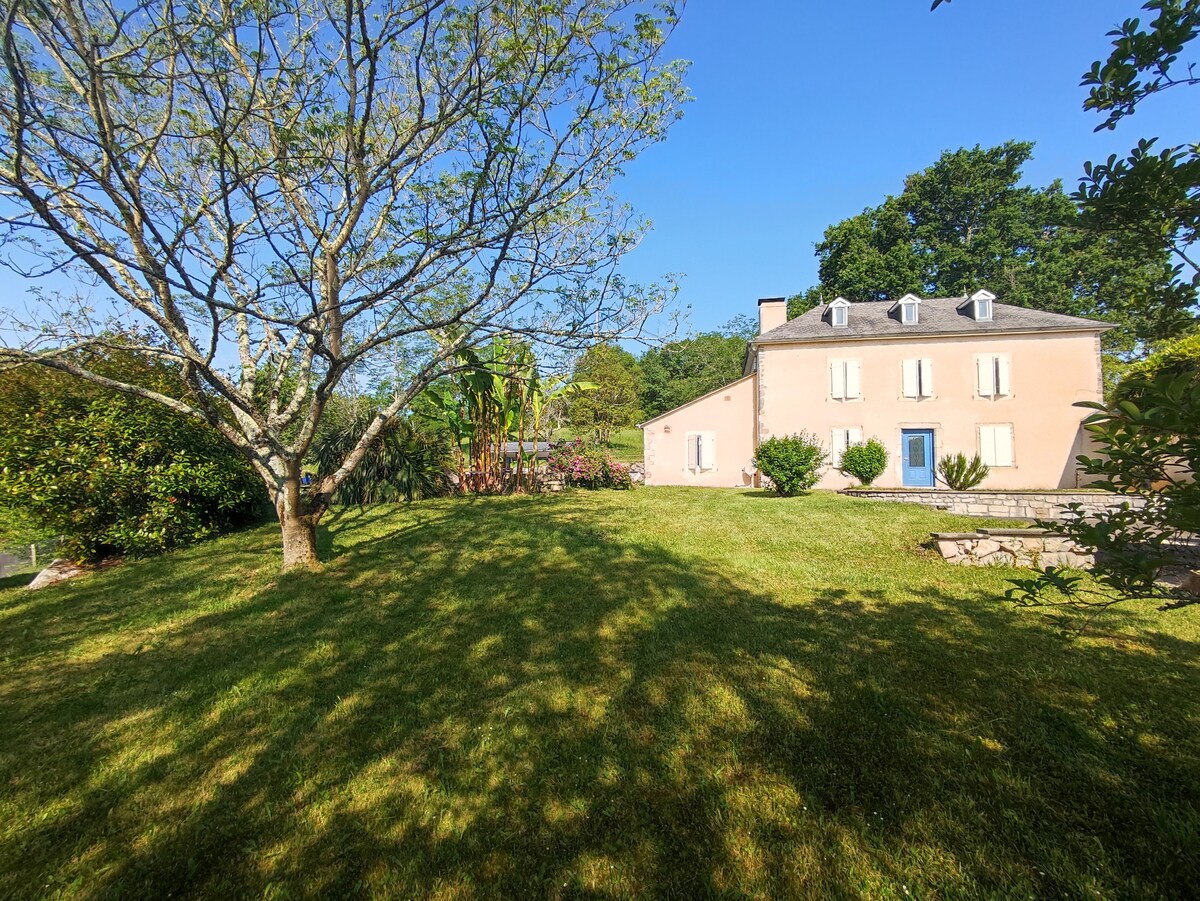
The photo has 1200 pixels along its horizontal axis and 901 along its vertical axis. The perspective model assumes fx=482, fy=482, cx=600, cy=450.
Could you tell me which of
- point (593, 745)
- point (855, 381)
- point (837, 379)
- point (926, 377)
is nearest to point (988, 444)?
point (926, 377)

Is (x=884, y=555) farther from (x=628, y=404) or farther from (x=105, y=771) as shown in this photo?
(x=628, y=404)

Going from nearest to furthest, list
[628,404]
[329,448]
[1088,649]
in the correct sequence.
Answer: [1088,649]
[329,448]
[628,404]

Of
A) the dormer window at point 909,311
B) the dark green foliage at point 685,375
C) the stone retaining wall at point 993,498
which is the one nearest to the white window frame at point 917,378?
the dormer window at point 909,311

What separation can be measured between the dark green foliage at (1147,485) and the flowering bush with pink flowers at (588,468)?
1388cm

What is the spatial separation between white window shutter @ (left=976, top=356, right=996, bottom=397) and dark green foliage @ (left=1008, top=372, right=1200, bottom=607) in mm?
17977

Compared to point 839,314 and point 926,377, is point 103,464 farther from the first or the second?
point 926,377

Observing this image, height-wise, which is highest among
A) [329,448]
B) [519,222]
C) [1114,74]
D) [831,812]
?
[519,222]

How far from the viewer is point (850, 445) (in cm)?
1670

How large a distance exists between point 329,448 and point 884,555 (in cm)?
1185

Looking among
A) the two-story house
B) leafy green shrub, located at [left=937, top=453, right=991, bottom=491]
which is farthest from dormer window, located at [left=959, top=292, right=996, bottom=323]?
leafy green shrub, located at [left=937, top=453, right=991, bottom=491]

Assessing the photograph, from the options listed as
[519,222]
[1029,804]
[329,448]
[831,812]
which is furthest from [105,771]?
[329,448]

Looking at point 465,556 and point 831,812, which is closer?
point 831,812

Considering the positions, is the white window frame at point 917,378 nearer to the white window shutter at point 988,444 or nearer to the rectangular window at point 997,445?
the white window shutter at point 988,444

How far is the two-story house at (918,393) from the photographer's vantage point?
627 inches
